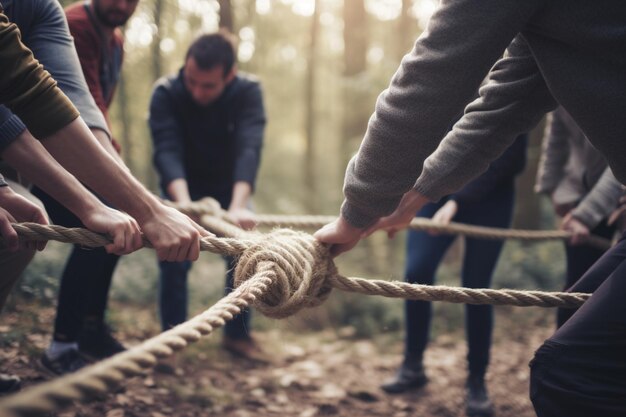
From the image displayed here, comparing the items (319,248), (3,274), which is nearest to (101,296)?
(3,274)

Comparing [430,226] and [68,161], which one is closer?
[68,161]

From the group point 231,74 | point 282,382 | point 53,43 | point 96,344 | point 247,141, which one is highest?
point 231,74

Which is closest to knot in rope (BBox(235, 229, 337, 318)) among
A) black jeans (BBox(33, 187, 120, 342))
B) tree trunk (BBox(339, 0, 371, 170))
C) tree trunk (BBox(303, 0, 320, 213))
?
black jeans (BBox(33, 187, 120, 342))

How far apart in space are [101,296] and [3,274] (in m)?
1.04

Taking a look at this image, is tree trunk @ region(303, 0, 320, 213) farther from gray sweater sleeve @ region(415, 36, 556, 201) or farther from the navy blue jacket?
gray sweater sleeve @ region(415, 36, 556, 201)

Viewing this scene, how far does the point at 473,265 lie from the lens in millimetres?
3250

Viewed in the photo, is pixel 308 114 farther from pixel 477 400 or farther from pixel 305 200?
pixel 477 400

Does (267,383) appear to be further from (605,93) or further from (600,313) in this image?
(605,93)

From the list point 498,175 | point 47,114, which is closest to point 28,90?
point 47,114

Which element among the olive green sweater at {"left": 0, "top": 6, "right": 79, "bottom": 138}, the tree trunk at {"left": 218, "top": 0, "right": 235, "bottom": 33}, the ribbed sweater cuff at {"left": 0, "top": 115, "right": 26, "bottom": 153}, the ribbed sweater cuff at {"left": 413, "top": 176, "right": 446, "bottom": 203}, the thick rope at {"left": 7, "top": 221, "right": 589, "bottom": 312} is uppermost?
the tree trunk at {"left": 218, "top": 0, "right": 235, "bottom": 33}

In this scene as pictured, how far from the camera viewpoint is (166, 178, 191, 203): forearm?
3322 millimetres

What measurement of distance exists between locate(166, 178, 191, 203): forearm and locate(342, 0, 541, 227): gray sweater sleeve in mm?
1963

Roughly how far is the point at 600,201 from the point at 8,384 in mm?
3402

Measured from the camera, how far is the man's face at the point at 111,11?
8.96ft
